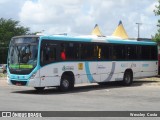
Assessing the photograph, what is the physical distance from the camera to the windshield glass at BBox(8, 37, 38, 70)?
2159 cm

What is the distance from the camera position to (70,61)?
2319 centimetres

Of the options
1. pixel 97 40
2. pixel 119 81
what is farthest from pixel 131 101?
pixel 119 81

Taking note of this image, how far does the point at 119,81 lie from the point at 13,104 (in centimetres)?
1297

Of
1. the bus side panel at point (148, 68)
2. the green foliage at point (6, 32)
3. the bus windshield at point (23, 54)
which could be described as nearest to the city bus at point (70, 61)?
the bus windshield at point (23, 54)

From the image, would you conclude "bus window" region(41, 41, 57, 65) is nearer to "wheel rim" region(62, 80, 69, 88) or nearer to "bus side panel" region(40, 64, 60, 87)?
"bus side panel" region(40, 64, 60, 87)

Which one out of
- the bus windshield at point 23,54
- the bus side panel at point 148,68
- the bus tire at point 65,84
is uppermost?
the bus windshield at point 23,54

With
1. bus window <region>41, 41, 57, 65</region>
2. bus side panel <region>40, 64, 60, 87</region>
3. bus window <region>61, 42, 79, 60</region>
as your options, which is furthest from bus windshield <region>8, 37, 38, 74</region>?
bus window <region>61, 42, 79, 60</region>

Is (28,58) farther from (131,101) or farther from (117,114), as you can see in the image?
(117,114)

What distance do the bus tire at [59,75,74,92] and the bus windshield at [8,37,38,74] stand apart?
2139 mm

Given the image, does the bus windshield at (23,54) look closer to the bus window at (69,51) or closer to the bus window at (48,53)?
the bus window at (48,53)

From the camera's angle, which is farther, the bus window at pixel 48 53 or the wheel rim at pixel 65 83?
the wheel rim at pixel 65 83

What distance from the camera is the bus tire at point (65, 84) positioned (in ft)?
75.2

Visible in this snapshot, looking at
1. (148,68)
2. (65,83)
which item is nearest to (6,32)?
(148,68)

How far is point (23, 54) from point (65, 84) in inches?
109
